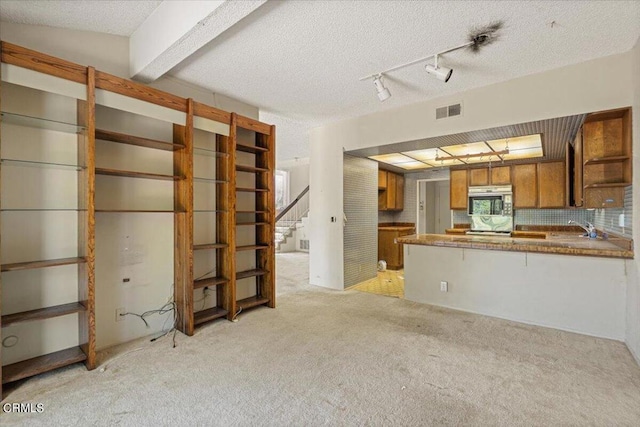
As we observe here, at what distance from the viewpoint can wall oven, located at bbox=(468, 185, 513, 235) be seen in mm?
5469

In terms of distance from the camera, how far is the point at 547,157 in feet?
16.4

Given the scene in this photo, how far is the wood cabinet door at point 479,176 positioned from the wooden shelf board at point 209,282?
16.3 ft

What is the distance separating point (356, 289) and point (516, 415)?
3.03m

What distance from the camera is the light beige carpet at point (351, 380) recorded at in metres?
1.80

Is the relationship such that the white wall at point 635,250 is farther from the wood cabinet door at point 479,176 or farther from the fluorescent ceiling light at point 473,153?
the wood cabinet door at point 479,176

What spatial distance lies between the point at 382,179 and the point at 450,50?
374 centimetres

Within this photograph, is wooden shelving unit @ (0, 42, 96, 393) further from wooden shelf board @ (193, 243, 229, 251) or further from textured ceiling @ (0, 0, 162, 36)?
wooden shelf board @ (193, 243, 229, 251)

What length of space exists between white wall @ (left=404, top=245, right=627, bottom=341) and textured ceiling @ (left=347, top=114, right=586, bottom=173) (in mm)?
1387

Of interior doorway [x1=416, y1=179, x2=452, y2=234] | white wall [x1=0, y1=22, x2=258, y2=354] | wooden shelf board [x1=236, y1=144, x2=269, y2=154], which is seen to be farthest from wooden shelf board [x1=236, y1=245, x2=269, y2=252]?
interior doorway [x1=416, y1=179, x2=452, y2=234]

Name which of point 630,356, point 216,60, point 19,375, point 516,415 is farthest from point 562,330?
point 19,375

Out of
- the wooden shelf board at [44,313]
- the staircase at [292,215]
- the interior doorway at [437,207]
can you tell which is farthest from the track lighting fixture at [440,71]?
the staircase at [292,215]

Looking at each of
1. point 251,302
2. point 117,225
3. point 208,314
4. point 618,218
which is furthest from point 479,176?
point 117,225

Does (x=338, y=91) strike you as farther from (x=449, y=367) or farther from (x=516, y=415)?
(x=516, y=415)

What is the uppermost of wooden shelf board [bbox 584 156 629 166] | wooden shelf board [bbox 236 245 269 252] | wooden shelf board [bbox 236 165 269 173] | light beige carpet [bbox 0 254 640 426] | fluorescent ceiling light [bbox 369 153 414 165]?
fluorescent ceiling light [bbox 369 153 414 165]
